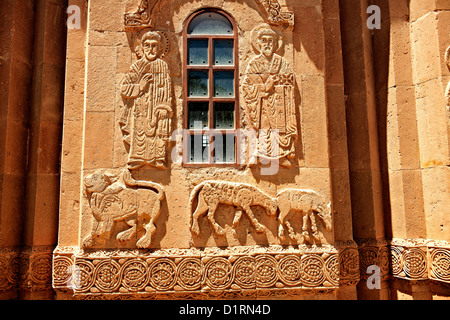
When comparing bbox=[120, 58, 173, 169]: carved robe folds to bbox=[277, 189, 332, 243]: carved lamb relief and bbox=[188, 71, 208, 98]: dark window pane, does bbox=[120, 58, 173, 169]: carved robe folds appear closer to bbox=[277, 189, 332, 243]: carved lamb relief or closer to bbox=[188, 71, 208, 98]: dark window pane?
bbox=[188, 71, 208, 98]: dark window pane

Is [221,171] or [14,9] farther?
[14,9]

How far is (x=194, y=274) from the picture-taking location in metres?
4.79

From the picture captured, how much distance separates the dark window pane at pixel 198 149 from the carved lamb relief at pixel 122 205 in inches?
24.0

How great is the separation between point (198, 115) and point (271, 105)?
1017 millimetres

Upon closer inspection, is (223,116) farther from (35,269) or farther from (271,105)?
(35,269)

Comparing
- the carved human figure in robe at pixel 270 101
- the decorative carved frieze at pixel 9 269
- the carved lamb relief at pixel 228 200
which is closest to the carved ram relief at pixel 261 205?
the carved lamb relief at pixel 228 200

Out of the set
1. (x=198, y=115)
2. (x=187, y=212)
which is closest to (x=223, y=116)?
(x=198, y=115)

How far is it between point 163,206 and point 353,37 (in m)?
4.02

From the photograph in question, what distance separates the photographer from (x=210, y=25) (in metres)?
5.34

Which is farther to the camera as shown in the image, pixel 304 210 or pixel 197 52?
pixel 197 52

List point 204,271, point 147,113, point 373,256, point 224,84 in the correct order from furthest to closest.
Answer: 1. point 373,256
2. point 224,84
3. point 147,113
4. point 204,271

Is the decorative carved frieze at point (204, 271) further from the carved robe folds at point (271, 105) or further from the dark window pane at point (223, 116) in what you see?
the dark window pane at point (223, 116)
